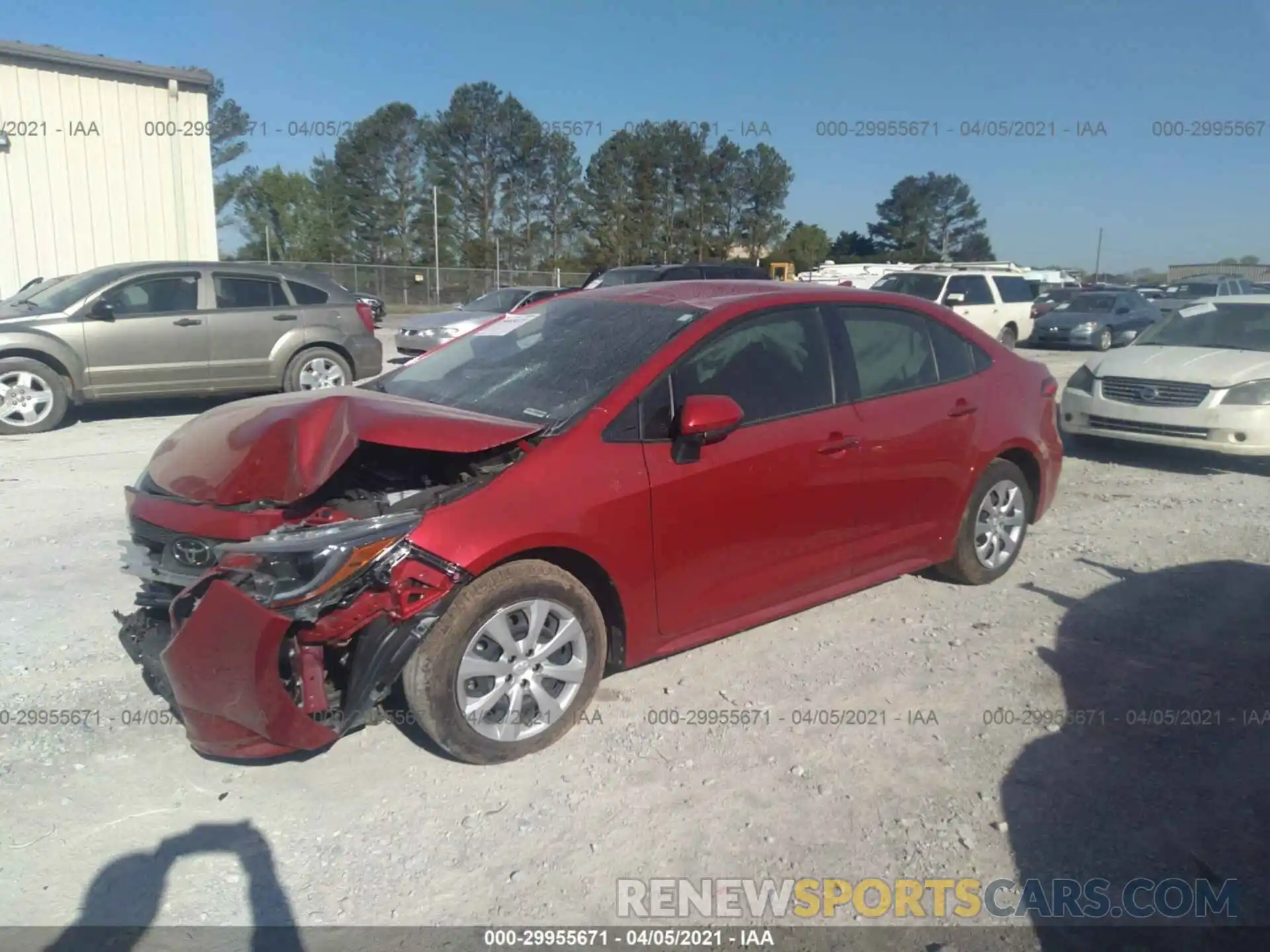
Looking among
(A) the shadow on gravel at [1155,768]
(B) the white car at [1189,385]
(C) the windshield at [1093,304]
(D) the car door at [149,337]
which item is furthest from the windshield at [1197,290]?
(D) the car door at [149,337]

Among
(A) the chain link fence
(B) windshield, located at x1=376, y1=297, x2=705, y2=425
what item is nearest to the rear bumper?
(B) windshield, located at x1=376, y1=297, x2=705, y2=425

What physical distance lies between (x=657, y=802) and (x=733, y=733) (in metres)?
0.57

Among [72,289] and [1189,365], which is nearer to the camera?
[1189,365]

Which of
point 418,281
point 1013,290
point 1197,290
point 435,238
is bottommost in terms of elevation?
point 1013,290

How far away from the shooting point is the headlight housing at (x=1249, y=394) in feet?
26.2

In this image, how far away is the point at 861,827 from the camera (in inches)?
126

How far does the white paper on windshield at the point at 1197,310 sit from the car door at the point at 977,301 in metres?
10.7

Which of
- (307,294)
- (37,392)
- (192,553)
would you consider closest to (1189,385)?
(192,553)

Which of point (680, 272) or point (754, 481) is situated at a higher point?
point (680, 272)

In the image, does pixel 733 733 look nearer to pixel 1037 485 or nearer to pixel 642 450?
pixel 642 450

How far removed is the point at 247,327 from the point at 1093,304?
63.3 ft

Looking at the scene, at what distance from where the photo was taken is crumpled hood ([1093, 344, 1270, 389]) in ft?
26.9

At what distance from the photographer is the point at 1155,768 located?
3582 mm

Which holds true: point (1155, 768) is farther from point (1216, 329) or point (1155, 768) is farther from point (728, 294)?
point (1216, 329)
